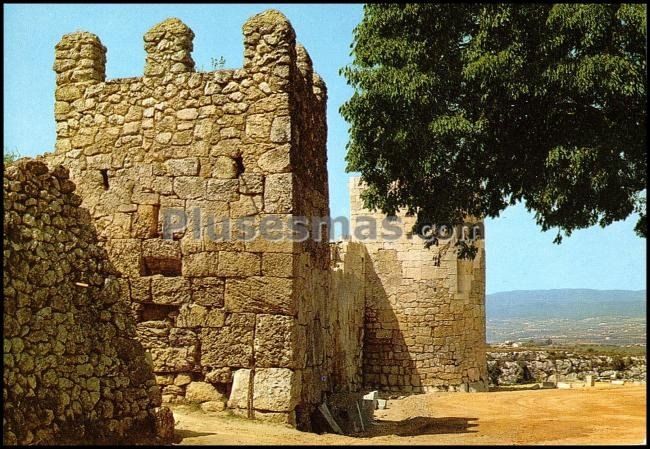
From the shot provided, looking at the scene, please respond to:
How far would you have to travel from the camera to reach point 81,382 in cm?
698

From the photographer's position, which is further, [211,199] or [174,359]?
[211,199]

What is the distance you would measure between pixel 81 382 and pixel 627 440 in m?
6.18

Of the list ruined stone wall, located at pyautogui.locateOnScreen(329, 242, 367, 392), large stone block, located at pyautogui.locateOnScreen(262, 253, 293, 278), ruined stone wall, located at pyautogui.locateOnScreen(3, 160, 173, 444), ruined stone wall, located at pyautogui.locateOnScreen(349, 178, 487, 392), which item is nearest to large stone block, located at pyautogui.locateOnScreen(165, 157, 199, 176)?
large stone block, located at pyautogui.locateOnScreen(262, 253, 293, 278)

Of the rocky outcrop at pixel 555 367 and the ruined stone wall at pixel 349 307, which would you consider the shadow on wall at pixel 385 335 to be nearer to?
the ruined stone wall at pixel 349 307

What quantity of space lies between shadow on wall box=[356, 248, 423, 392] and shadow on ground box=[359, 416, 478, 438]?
5.00 meters

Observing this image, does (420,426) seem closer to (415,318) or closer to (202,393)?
(202,393)

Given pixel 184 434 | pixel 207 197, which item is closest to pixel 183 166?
pixel 207 197

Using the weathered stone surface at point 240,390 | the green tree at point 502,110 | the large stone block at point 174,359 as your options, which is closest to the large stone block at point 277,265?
the weathered stone surface at point 240,390

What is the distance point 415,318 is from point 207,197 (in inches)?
397

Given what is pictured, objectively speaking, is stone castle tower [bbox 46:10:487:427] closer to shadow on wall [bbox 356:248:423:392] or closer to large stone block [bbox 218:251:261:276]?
large stone block [bbox 218:251:261:276]

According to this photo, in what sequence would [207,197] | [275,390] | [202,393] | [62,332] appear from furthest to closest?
1. [207,197]
2. [202,393]
3. [275,390]
4. [62,332]

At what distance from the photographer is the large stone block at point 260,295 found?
9.09 metres

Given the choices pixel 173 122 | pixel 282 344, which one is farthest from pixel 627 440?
pixel 173 122

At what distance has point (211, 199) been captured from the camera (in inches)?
379
